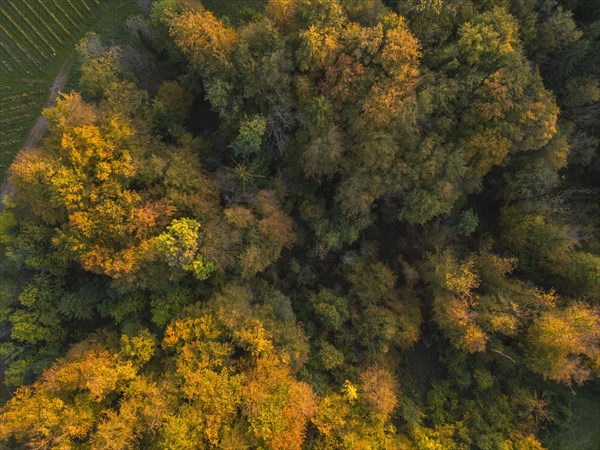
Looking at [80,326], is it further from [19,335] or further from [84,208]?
[84,208]

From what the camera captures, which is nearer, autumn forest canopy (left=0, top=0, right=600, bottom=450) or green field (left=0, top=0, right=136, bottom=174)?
autumn forest canopy (left=0, top=0, right=600, bottom=450)

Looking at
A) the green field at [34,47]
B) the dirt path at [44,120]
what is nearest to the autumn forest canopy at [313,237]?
the dirt path at [44,120]

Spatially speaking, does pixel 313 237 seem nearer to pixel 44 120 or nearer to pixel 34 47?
pixel 44 120

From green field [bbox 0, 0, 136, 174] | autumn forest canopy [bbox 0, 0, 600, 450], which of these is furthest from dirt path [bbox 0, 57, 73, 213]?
autumn forest canopy [bbox 0, 0, 600, 450]

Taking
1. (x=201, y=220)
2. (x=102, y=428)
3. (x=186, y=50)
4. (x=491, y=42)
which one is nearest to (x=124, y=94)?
(x=186, y=50)

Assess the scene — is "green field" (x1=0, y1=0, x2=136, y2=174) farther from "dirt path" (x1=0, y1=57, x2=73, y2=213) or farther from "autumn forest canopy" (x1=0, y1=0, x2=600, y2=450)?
"autumn forest canopy" (x1=0, y1=0, x2=600, y2=450)

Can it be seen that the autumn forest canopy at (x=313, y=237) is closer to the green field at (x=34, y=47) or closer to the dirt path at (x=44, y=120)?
the dirt path at (x=44, y=120)
